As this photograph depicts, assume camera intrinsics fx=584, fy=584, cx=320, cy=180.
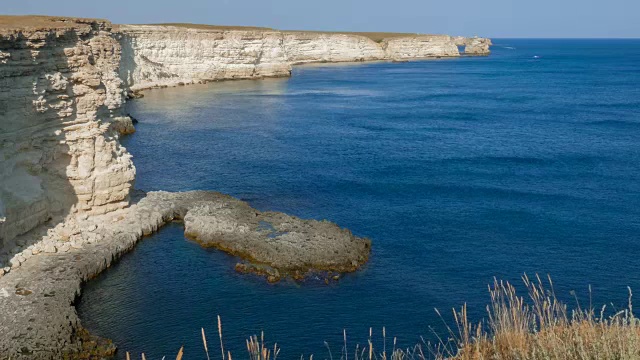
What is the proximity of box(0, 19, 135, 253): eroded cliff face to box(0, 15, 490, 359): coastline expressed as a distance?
0.05 metres

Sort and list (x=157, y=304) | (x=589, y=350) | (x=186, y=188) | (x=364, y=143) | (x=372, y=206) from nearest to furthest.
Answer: (x=589, y=350) → (x=157, y=304) → (x=372, y=206) → (x=186, y=188) → (x=364, y=143)

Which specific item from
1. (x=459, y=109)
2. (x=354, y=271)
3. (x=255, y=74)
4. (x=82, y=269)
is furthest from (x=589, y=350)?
(x=255, y=74)

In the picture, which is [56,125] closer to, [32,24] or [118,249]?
[32,24]

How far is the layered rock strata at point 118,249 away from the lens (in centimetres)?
1914

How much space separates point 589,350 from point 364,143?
137 ft

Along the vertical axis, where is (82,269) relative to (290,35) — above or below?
below

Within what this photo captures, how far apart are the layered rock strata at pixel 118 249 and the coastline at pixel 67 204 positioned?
5cm

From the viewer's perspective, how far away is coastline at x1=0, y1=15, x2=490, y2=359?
20.2 meters

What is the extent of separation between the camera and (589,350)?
32.0 feet

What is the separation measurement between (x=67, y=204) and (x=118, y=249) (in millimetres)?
3621

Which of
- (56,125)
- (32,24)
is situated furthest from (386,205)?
(32,24)

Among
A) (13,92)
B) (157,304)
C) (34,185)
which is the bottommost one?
(157,304)

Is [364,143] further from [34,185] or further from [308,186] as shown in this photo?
[34,185]

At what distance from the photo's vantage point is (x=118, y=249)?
26.3m
